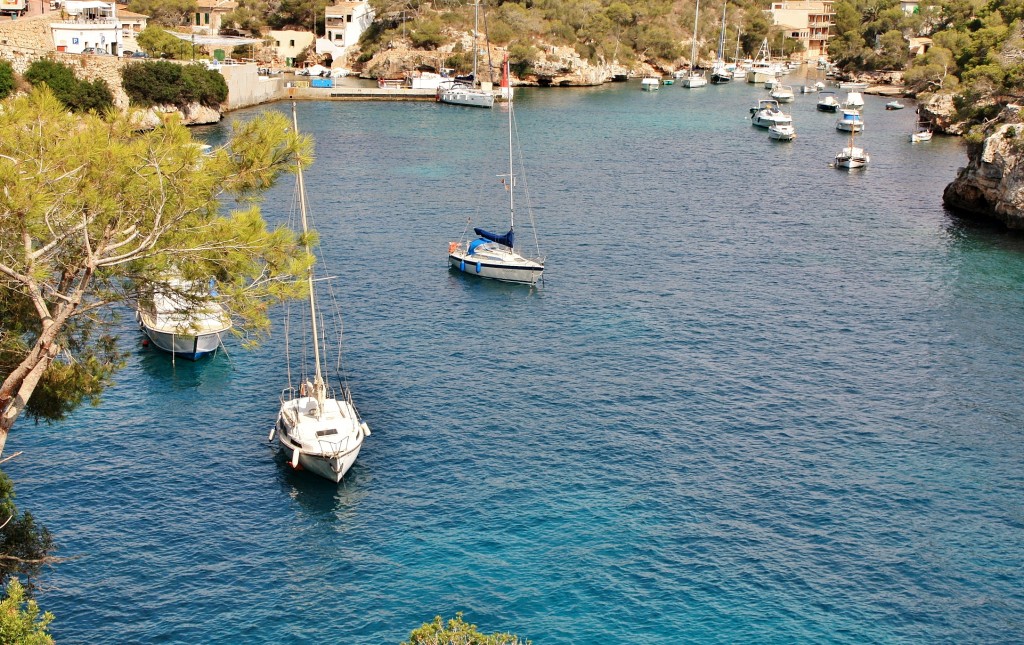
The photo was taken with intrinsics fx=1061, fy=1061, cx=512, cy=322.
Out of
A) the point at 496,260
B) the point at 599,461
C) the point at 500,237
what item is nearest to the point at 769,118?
the point at 500,237

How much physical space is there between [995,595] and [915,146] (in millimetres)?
122508

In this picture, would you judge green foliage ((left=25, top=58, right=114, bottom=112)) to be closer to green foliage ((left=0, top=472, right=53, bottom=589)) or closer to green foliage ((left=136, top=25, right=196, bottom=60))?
green foliage ((left=136, top=25, right=196, bottom=60))

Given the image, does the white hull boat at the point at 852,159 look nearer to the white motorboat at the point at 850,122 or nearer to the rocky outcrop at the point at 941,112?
the white motorboat at the point at 850,122

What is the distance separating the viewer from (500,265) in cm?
9006

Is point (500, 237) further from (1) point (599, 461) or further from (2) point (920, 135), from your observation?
(2) point (920, 135)

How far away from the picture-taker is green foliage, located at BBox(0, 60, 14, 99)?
124125mm

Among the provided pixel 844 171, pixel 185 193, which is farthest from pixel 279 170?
pixel 844 171

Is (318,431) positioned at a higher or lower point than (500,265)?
lower

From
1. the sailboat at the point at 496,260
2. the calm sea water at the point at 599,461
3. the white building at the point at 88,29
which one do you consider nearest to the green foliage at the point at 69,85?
the white building at the point at 88,29

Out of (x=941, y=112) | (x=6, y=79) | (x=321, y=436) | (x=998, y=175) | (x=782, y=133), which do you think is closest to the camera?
(x=321, y=436)

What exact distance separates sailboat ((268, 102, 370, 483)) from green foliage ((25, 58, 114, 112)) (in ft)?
280

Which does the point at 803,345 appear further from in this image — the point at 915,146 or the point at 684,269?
the point at 915,146

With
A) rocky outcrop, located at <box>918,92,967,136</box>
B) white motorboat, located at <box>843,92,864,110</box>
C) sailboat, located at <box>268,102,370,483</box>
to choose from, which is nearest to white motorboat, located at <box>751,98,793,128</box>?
white motorboat, located at <box>843,92,864,110</box>

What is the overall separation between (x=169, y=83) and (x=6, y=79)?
102ft
